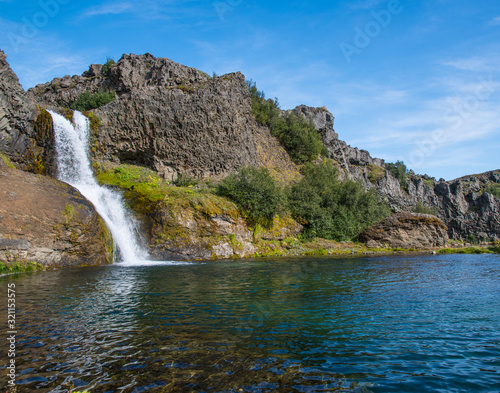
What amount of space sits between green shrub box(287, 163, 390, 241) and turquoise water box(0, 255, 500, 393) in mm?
25687

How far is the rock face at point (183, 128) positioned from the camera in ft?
122

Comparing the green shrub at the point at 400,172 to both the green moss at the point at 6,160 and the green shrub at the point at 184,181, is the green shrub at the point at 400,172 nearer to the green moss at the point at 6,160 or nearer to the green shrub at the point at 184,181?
the green shrub at the point at 184,181

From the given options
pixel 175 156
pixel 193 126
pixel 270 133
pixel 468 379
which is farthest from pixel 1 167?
pixel 270 133

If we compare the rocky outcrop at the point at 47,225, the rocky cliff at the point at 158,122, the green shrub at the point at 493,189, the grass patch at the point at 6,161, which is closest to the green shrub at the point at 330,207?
the rocky cliff at the point at 158,122

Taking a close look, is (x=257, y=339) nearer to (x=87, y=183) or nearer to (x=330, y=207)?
(x=87, y=183)

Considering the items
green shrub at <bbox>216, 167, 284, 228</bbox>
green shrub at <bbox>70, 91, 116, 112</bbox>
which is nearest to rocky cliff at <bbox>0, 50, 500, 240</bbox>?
green shrub at <bbox>70, 91, 116, 112</bbox>

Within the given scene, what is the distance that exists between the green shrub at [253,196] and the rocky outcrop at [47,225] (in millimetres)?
13671

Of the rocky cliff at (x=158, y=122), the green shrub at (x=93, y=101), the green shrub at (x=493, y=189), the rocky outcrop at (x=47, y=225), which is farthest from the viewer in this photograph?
the green shrub at (x=493, y=189)

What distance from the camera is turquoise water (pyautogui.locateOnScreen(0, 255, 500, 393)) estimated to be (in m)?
4.43

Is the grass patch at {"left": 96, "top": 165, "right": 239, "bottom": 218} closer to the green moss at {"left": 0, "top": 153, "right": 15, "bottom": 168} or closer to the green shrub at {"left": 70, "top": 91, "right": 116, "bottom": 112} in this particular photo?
the green moss at {"left": 0, "top": 153, "right": 15, "bottom": 168}

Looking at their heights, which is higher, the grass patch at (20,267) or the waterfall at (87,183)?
the waterfall at (87,183)

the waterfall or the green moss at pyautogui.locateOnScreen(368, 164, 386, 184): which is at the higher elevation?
the green moss at pyautogui.locateOnScreen(368, 164, 386, 184)

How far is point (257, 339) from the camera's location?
6199mm

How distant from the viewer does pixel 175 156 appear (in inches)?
1527
